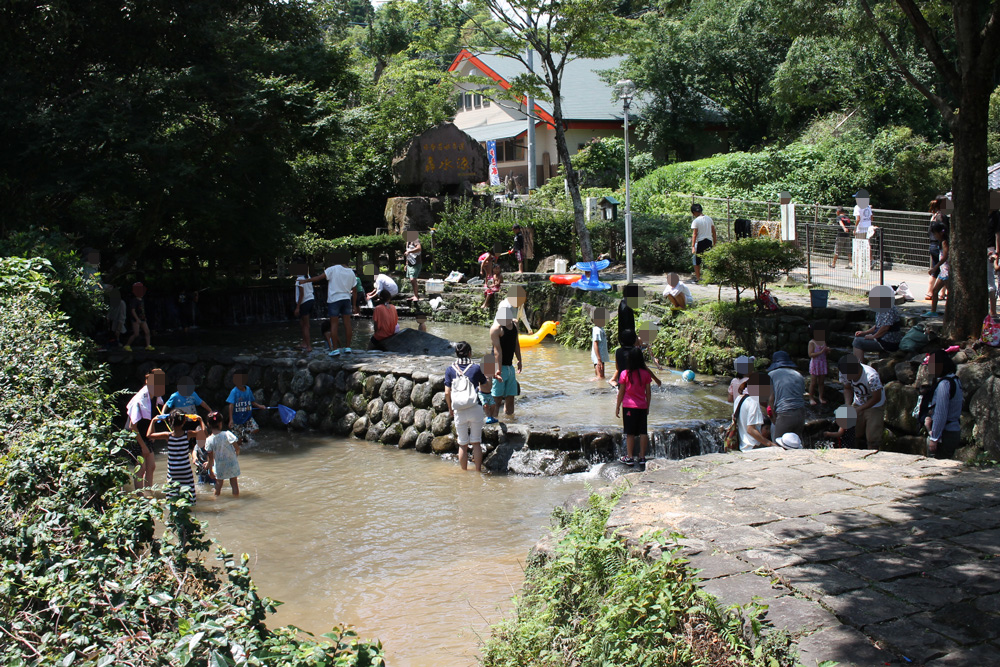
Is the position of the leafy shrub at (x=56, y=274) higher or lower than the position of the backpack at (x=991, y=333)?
higher

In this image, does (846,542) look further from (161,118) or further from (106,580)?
(161,118)

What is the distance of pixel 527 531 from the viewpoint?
8.08 meters

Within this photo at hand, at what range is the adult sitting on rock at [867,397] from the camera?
9094 mm

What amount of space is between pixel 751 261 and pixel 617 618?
35.2 feet

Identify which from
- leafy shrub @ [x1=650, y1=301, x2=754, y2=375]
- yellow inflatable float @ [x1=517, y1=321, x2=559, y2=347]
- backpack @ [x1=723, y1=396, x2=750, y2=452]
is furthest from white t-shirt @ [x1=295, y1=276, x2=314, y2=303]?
backpack @ [x1=723, y1=396, x2=750, y2=452]

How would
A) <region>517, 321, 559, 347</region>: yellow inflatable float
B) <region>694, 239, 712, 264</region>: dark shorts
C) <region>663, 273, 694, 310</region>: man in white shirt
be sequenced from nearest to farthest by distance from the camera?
<region>663, 273, 694, 310</region>: man in white shirt → <region>694, 239, 712, 264</region>: dark shorts → <region>517, 321, 559, 347</region>: yellow inflatable float

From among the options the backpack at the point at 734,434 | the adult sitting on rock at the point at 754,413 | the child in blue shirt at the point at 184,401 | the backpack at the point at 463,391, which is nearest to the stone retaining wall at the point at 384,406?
the backpack at the point at 463,391

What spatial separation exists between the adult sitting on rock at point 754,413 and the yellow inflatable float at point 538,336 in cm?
964

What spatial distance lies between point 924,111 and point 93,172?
2486 cm

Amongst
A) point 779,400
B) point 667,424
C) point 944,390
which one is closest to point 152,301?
point 667,424

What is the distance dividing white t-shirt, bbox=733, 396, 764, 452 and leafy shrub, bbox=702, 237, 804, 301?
648 cm

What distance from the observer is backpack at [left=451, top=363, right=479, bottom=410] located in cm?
961

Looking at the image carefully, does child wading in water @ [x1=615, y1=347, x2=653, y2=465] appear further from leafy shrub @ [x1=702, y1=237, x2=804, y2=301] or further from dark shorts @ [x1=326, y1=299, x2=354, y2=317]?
leafy shrub @ [x1=702, y1=237, x2=804, y2=301]

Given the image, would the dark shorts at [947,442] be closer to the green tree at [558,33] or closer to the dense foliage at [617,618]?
the dense foliage at [617,618]
